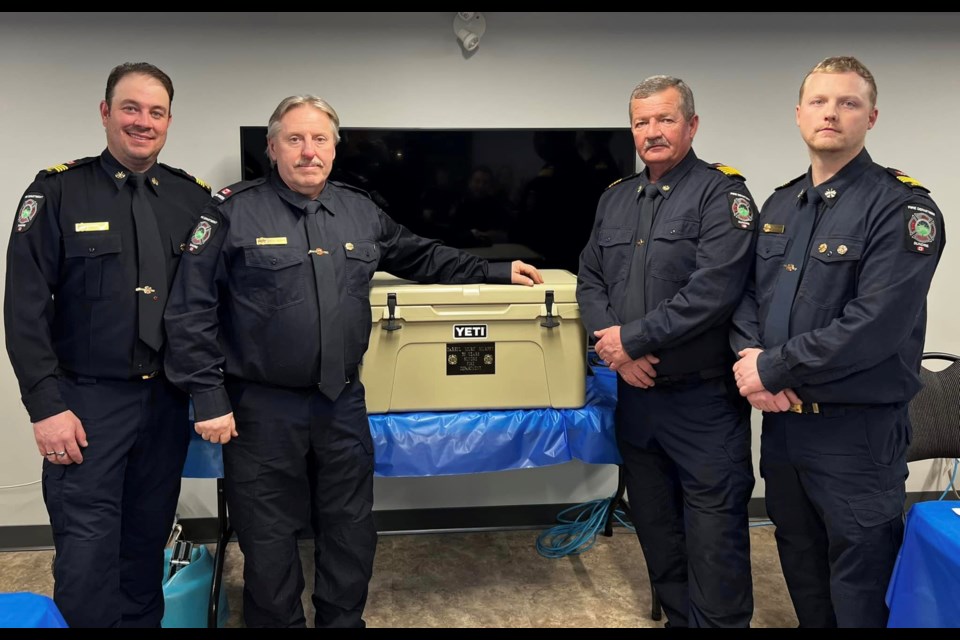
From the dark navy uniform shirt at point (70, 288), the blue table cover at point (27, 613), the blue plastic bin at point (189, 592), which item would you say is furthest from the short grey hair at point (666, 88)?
the blue plastic bin at point (189, 592)

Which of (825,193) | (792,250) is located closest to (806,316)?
(792,250)

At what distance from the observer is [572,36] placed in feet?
9.78

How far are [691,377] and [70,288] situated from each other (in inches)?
69.4

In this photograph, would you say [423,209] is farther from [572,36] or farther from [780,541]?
[780,541]

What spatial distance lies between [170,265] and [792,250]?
5.65ft

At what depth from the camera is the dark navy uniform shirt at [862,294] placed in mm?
1778

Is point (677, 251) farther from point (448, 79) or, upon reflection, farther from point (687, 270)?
point (448, 79)

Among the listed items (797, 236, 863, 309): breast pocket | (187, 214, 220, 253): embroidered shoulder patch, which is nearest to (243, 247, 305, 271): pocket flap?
(187, 214, 220, 253): embroidered shoulder patch

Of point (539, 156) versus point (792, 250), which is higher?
point (539, 156)

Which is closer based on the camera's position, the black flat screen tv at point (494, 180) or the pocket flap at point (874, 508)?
the pocket flap at point (874, 508)

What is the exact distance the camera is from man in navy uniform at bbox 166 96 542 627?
6.63ft

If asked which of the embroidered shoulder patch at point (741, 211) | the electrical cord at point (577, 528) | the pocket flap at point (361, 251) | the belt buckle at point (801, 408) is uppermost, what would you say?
the embroidered shoulder patch at point (741, 211)

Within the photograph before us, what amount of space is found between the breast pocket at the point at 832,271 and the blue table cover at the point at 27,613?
182 cm

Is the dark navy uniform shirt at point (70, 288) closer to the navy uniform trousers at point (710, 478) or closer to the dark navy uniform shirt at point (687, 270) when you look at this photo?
the dark navy uniform shirt at point (687, 270)
